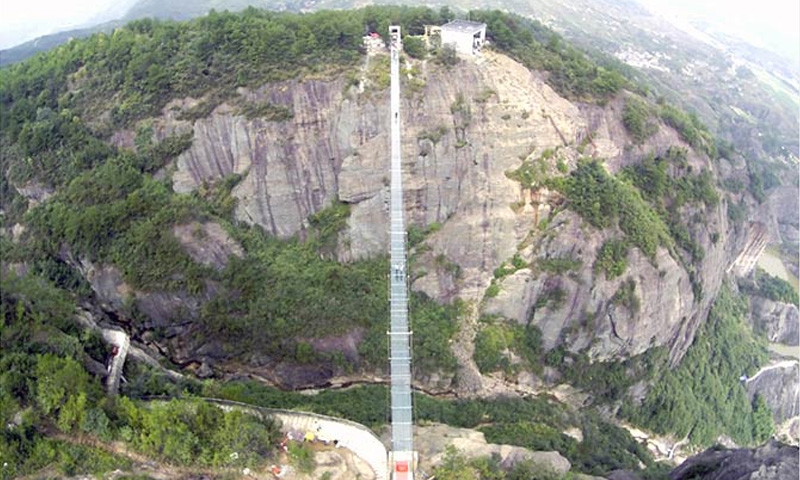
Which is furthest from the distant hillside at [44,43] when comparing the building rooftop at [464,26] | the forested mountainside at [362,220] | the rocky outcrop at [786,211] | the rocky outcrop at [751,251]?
the rocky outcrop at [786,211]

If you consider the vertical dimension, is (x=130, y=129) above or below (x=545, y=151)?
above

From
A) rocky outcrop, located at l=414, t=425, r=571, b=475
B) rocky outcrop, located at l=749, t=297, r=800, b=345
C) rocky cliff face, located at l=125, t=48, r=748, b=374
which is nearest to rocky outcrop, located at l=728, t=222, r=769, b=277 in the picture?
rocky outcrop, located at l=749, t=297, r=800, b=345

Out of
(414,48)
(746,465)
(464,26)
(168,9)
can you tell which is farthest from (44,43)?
(746,465)

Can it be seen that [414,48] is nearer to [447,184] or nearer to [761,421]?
[447,184]

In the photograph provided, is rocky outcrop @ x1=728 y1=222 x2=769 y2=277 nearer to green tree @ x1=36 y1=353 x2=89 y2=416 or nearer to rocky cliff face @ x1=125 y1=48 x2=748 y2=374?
rocky cliff face @ x1=125 y1=48 x2=748 y2=374

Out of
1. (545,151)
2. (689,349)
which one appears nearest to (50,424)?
(545,151)

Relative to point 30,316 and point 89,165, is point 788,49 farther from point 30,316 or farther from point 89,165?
point 30,316
